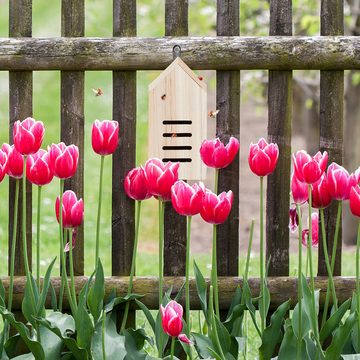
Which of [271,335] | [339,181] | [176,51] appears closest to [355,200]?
[339,181]

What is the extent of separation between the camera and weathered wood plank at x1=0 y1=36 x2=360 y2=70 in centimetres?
392

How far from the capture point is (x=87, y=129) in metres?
13.9

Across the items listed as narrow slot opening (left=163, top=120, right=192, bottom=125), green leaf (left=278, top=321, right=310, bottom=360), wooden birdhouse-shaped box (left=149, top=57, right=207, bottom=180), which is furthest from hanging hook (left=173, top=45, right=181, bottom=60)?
green leaf (left=278, top=321, right=310, bottom=360)

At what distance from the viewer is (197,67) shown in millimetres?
3938

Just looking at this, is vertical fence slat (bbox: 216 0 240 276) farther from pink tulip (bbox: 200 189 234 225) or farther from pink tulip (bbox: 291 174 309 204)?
pink tulip (bbox: 200 189 234 225)

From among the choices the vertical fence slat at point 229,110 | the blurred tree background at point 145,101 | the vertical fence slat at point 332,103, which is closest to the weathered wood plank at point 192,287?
the vertical fence slat at point 229,110

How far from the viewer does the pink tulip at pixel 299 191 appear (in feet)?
11.0

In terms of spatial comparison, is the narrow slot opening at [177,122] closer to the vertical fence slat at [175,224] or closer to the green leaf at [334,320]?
the vertical fence slat at [175,224]

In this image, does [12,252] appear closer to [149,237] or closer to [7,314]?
[7,314]

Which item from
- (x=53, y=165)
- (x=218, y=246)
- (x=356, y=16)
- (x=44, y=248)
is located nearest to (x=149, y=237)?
(x=44, y=248)

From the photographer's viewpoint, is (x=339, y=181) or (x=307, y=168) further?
(x=339, y=181)

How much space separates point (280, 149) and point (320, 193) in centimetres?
61

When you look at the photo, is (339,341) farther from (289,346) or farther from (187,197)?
(187,197)

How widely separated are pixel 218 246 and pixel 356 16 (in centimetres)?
492
